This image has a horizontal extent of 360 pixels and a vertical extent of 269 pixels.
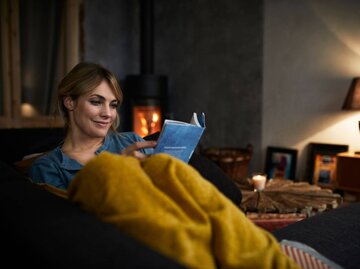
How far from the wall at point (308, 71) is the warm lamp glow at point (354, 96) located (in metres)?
0.28

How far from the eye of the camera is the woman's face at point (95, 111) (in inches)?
50.5

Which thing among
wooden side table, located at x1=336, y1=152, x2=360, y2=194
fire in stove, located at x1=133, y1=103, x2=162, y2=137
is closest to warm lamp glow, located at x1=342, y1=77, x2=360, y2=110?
wooden side table, located at x1=336, y1=152, x2=360, y2=194

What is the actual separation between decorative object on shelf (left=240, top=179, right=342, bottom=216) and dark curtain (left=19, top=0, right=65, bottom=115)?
9.45 feet

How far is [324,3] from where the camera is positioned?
10.6 feet

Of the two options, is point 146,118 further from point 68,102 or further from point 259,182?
point 68,102

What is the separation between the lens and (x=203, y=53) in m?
4.15

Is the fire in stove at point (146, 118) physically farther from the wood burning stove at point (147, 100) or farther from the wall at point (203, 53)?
the wall at point (203, 53)

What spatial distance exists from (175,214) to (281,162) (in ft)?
10.4

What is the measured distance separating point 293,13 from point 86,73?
2731mm

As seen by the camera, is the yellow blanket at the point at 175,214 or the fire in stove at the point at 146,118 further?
the fire in stove at the point at 146,118

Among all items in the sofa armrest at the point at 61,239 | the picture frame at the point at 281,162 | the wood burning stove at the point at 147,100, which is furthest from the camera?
the wood burning stove at the point at 147,100

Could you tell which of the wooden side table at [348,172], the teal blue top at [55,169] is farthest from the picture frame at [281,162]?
the teal blue top at [55,169]

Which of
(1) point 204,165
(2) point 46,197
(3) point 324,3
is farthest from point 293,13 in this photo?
(2) point 46,197

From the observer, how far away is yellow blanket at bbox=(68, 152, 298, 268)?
490 mm
